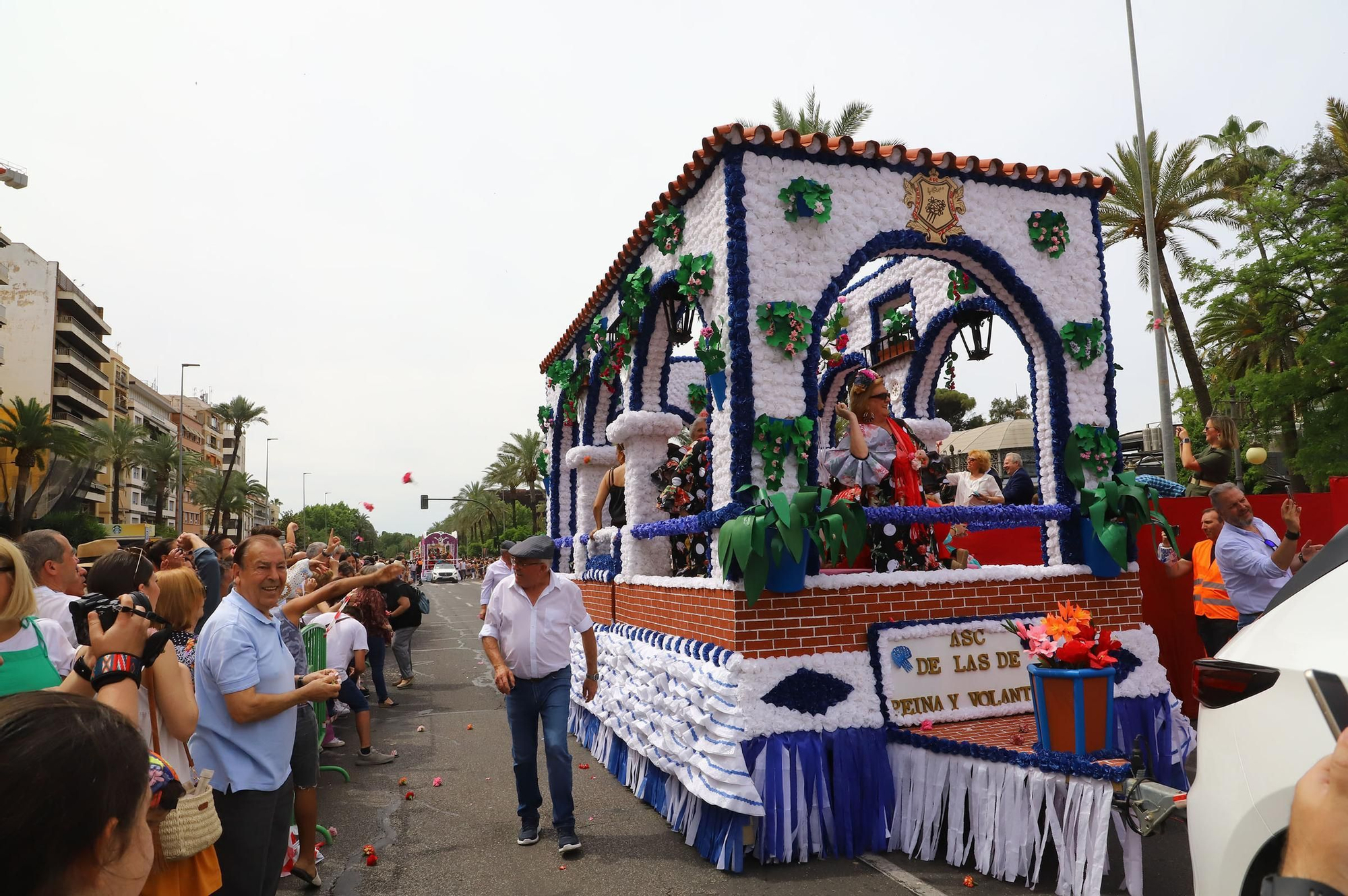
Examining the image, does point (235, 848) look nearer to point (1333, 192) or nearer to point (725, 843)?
point (725, 843)

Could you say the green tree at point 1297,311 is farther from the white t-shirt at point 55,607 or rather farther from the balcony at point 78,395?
the balcony at point 78,395

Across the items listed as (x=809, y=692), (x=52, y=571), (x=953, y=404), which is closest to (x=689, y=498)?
(x=809, y=692)

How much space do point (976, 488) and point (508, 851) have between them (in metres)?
5.89

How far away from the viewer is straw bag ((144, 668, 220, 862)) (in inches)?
104

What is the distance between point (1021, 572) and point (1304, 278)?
20.8 metres

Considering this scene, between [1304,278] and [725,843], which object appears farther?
[1304,278]

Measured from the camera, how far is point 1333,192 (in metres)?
20.4

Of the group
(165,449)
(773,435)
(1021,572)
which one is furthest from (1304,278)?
(165,449)

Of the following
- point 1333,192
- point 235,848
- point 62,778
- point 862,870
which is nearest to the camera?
point 62,778

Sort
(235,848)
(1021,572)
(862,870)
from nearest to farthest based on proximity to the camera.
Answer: (235,848) < (862,870) < (1021,572)

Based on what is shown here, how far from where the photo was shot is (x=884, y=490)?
6.50 m

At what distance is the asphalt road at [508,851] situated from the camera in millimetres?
4508

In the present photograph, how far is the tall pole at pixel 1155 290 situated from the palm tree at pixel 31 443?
3819 cm

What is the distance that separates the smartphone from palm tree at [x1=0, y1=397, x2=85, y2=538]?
4101cm
